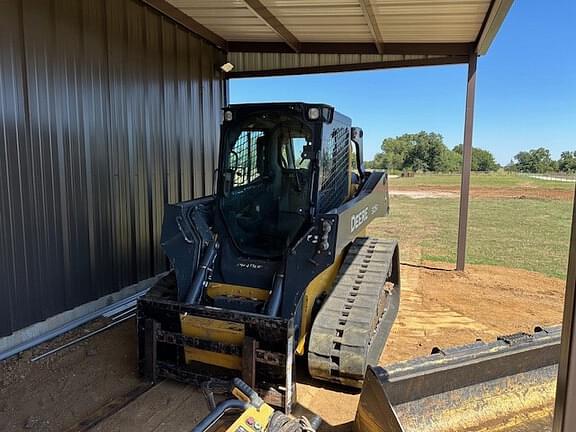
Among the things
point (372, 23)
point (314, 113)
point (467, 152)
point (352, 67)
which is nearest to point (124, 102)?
point (314, 113)

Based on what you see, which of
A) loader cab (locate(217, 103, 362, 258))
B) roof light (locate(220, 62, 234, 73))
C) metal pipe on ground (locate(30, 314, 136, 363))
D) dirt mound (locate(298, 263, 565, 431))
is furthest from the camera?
roof light (locate(220, 62, 234, 73))

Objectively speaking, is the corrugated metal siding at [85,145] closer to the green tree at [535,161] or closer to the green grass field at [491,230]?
the green grass field at [491,230]

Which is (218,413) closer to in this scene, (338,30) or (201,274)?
(201,274)

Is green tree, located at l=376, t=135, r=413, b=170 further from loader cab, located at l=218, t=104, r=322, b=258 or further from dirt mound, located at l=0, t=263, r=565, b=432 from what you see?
loader cab, located at l=218, t=104, r=322, b=258

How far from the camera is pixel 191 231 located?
420 cm

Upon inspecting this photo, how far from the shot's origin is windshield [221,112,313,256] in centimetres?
416

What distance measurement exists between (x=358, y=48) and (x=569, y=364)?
7.40 metres

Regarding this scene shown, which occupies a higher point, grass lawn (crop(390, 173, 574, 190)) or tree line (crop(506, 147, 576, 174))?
tree line (crop(506, 147, 576, 174))

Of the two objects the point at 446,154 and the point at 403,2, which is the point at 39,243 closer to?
the point at 403,2

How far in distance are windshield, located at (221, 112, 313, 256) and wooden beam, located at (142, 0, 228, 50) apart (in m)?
3.24

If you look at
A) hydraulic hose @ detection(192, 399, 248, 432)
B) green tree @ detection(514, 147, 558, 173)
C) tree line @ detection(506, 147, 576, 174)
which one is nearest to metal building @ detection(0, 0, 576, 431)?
hydraulic hose @ detection(192, 399, 248, 432)

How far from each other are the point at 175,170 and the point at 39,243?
280cm

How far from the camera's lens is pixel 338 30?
22.9ft

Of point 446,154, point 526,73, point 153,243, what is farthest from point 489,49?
point 446,154
